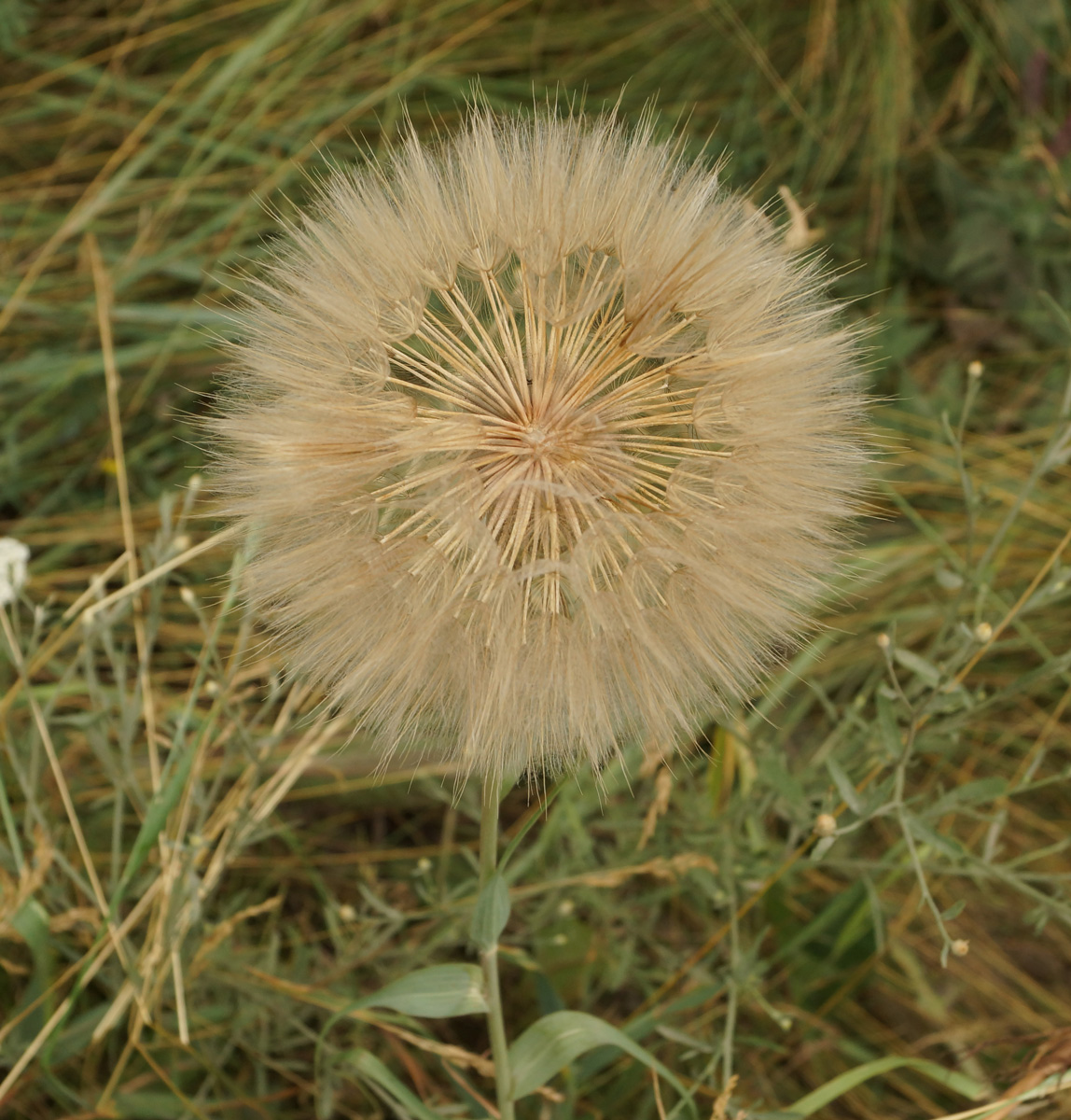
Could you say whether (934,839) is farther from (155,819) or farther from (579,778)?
(155,819)

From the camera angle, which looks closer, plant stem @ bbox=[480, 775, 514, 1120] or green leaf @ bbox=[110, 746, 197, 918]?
plant stem @ bbox=[480, 775, 514, 1120]

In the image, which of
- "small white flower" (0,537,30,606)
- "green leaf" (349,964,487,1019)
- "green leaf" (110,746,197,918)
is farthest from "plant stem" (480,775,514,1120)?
"small white flower" (0,537,30,606)

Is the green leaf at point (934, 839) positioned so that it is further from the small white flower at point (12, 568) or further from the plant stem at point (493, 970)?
the small white flower at point (12, 568)

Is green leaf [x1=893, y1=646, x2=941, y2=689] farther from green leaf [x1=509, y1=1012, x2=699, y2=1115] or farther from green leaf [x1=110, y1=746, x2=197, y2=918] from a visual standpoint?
green leaf [x1=110, y1=746, x2=197, y2=918]

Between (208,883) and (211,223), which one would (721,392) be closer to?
(208,883)

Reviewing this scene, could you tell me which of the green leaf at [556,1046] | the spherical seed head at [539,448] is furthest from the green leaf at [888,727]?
the green leaf at [556,1046]

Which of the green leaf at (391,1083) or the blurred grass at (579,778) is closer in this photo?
the green leaf at (391,1083)

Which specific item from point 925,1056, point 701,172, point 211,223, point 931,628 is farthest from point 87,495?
point 925,1056
